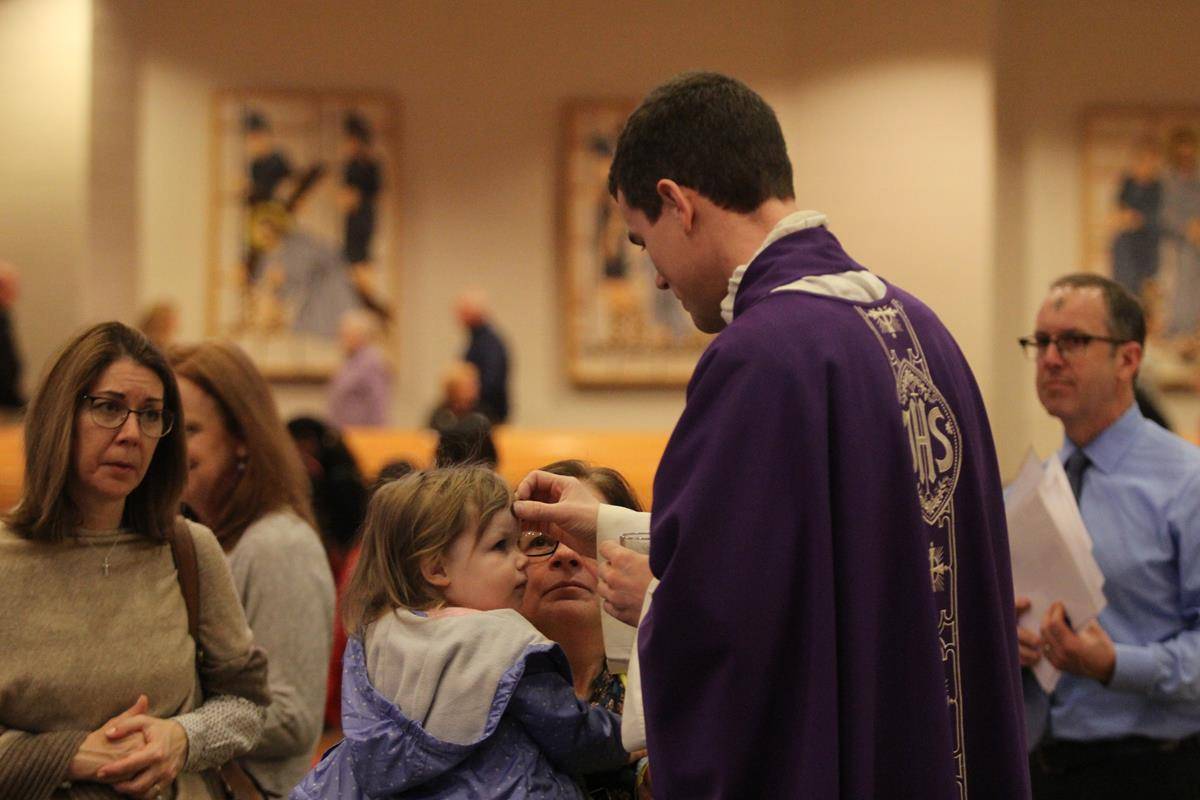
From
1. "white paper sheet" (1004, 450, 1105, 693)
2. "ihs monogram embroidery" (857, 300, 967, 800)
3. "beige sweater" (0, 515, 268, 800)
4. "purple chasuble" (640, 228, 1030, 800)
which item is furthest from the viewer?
"white paper sheet" (1004, 450, 1105, 693)

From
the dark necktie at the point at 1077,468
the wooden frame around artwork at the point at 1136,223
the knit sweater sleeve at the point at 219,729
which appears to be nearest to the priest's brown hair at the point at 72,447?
the knit sweater sleeve at the point at 219,729

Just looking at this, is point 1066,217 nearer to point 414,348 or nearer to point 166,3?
point 414,348

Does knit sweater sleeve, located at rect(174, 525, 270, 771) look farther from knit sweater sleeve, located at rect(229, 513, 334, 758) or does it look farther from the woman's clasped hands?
knit sweater sleeve, located at rect(229, 513, 334, 758)

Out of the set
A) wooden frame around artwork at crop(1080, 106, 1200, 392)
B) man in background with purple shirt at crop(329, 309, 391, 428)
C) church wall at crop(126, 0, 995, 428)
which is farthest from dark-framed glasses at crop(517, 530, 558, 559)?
wooden frame around artwork at crop(1080, 106, 1200, 392)

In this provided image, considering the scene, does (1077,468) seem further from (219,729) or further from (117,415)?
(117,415)

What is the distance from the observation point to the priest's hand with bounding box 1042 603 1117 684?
142 inches

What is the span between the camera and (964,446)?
2537 millimetres

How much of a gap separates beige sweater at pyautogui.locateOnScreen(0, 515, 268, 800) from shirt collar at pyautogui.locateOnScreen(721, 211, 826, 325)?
4.37ft

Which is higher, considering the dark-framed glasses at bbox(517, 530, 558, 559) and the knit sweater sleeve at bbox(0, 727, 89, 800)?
the dark-framed glasses at bbox(517, 530, 558, 559)

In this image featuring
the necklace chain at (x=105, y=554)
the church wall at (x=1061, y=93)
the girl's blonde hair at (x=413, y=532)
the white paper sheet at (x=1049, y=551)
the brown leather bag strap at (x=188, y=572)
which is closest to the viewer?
the girl's blonde hair at (x=413, y=532)

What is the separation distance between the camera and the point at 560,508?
2705mm

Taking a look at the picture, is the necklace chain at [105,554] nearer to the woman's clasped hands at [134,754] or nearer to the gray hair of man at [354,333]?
the woman's clasped hands at [134,754]

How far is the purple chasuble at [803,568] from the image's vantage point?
2256 mm

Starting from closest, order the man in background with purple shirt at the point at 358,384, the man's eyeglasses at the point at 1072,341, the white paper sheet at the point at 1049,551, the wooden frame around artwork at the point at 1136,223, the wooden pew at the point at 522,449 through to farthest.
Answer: the white paper sheet at the point at 1049,551 → the man's eyeglasses at the point at 1072,341 → the wooden pew at the point at 522,449 → the man in background with purple shirt at the point at 358,384 → the wooden frame around artwork at the point at 1136,223
